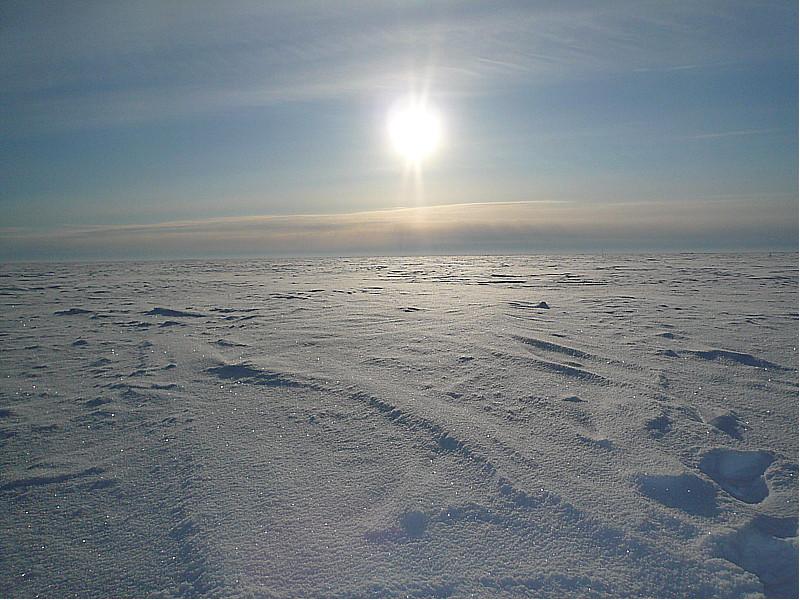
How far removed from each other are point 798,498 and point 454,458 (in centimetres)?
156

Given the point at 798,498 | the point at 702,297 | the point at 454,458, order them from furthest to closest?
the point at 702,297 < the point at 454,458 < the point at 798,498

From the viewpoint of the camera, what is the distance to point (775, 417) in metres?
2.82

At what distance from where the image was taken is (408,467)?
2.34m

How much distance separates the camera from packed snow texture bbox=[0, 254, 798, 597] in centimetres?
170

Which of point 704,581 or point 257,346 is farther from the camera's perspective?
point 257,346

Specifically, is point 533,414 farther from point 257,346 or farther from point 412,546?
point 257,346

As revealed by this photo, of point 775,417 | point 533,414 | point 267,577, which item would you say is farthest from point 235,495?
point 775,417

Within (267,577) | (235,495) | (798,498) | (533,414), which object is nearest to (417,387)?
(533,414)

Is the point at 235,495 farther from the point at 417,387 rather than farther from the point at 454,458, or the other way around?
the point at 417,387

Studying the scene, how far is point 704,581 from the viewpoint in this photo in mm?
1612

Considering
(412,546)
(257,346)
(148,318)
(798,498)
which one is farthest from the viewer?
(148,318)

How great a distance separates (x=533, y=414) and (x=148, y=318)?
20.9 ft

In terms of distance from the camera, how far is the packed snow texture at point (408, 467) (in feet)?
5.57

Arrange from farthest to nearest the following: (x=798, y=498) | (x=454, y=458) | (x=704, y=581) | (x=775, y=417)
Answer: (x=775, y=417) < (x=454, y=458) < (x=798, y=498) < (x=704, y=581)
